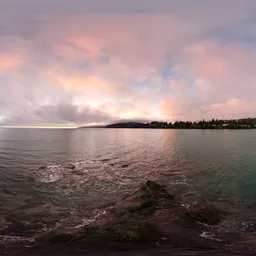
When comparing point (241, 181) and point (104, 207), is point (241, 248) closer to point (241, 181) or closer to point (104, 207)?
point (104, 207)

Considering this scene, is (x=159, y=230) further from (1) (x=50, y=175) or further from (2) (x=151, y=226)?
(1) (x=50, y=175)

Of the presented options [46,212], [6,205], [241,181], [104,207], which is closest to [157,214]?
[104,207]

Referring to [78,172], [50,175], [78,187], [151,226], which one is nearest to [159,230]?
[151,226]

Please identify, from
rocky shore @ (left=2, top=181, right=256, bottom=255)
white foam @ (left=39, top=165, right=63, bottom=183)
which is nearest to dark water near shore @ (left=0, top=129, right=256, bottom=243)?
white foam @ (left=39, top=165, right=63, bottom=183)

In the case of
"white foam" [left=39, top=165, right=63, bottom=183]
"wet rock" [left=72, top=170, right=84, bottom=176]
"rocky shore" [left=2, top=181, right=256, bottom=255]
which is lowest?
"wet rock" [left=72, top=170, right=84, bottom=176]

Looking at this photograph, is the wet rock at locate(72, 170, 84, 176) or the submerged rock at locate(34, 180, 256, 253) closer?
the submerged rock at locate(34, 180, 256, 253)

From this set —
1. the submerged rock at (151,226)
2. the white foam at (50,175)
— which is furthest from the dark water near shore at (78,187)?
the submerged rock at (151,226)

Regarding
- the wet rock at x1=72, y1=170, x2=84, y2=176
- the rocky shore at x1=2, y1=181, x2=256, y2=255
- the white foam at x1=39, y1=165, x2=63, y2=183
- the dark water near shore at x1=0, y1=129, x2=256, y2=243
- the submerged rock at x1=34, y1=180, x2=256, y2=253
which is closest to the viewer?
the rocky shore at x1=2, y1=181, x2=256, y2=255

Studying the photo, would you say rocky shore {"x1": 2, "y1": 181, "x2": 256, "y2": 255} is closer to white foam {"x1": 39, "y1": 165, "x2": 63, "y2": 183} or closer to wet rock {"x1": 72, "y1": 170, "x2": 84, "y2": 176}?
white foam {"x1": 39, "y1": 165, "x2": 63, "y2": 183}

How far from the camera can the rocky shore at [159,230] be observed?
15.2m

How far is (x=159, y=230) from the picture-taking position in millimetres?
17750

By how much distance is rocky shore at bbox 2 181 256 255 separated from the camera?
49.8ft

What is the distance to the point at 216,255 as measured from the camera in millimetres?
13031

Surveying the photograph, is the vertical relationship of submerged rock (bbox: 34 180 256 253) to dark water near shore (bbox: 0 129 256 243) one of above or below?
above
